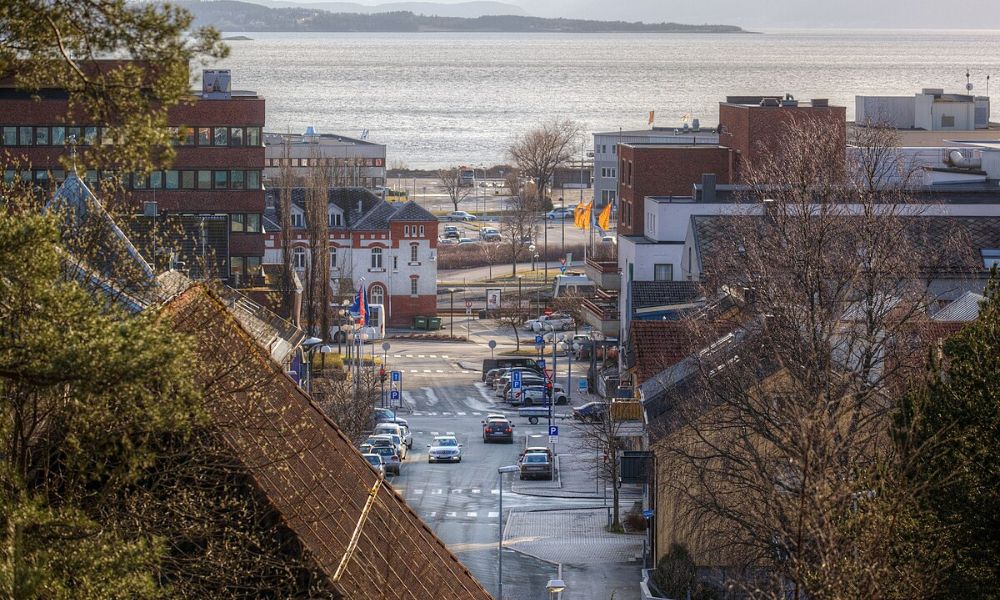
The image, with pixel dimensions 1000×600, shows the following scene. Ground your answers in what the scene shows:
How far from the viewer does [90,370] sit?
9578 millimetres

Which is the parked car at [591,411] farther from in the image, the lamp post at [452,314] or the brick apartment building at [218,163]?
the lamp post at [452,314]

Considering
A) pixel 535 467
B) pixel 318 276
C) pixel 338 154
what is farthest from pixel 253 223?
pixel 338 154

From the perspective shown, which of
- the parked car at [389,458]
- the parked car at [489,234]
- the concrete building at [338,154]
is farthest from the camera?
the concrete building at [338,154]

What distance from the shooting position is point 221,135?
200ft

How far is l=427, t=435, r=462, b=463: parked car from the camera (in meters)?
47.1

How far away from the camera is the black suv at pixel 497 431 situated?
50.8 meters

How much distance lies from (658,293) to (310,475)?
41.6 metres

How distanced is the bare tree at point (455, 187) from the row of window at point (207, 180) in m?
76.4

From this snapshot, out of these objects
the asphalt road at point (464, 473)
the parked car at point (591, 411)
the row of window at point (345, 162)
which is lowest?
the asphalt road at point (464, 473)

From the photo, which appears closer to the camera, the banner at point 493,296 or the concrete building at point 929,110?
the banner at point 493,296

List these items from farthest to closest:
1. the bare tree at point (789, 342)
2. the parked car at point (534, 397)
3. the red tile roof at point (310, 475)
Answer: the parked car at point (534, 397), the bare tree at point (789, 342), the red tile roof at point (310, 475)

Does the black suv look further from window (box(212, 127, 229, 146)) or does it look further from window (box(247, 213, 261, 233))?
window (box(212, 127, 229, 146))

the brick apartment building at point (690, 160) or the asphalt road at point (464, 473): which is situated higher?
the brick apartment building at point (690, 160)

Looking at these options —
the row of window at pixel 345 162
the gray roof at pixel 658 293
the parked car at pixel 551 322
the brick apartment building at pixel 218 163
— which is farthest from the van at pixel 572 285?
the row of window at pixel 345 162
